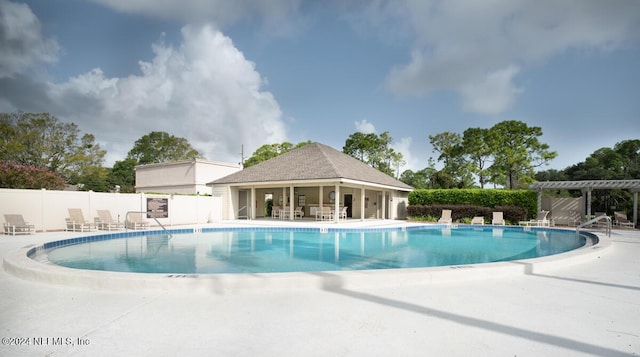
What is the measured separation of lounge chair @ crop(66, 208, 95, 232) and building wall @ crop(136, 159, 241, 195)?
15.3 meters

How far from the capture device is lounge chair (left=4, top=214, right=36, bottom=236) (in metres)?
11.9

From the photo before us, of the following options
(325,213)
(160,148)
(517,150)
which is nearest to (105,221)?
(325,213)

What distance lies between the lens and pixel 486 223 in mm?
19906

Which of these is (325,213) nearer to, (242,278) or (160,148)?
(242,278)

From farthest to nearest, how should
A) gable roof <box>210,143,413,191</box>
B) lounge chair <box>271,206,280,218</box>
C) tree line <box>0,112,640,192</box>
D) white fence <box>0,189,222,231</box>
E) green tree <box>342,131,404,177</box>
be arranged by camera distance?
green tree <box>342,131,404,177</box> → tree line <box>0,112,640,192</box> → lounge chair <box>271,206,280,218</box> → gable roof <box>210,143,413,191</box> → white fence <box>0,189,222,231</box>

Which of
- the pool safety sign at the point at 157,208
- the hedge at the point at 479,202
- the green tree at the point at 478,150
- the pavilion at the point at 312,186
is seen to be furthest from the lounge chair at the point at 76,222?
the green tree at the point at 478,150

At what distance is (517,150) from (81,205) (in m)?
30.4

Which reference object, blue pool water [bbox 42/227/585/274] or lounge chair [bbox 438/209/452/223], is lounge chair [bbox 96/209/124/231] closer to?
blue pool water [bbox 42/227/585/274]

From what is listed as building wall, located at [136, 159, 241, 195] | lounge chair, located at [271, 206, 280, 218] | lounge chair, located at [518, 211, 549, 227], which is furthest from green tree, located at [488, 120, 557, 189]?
building wall, located at [136, 159, 241, 195]

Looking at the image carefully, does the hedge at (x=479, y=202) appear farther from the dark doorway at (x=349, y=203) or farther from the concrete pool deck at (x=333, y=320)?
the concrete pool deck at (x=333, y=320)

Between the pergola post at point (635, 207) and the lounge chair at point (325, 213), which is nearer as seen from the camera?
the pergola post at point (635, 207)

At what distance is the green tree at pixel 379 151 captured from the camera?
122ft

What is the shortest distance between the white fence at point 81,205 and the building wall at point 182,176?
10.9 metres

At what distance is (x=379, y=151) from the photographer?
1475 inches
